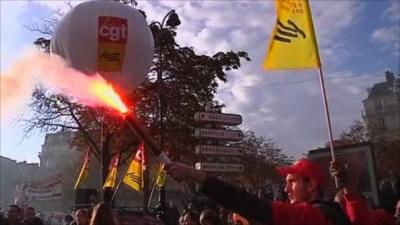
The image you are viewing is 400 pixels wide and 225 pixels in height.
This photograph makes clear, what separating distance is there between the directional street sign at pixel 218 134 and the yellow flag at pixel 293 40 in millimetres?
7774

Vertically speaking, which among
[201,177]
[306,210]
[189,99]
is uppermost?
[189,99]

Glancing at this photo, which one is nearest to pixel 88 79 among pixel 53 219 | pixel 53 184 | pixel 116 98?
pixel 116 98

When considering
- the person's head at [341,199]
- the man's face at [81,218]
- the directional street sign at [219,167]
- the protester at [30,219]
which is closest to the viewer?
the person's head at [341,199]

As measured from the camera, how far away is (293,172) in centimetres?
377

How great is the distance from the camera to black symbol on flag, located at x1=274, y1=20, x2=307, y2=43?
18.6 ft

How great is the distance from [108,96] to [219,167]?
28.0ft

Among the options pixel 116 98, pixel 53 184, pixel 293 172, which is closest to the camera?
pixel 293 172

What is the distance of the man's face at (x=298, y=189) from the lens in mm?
3682

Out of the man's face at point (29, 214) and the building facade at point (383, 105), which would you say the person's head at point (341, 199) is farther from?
the building facade at point (383, 105)

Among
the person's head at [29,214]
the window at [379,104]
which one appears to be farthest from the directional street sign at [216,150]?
the window at [379,104]

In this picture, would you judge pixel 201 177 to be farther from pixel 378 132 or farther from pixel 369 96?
pixel 369 96

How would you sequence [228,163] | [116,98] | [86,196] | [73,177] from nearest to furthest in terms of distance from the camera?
1. [116,98]
2. [228,163]
3. [86,196]
4. [73,177]

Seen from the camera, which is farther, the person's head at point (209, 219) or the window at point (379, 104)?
the window at point (379, 104)

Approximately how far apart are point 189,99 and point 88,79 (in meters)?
13.2
